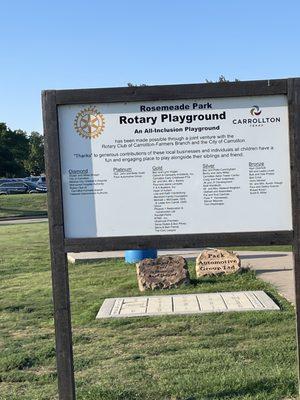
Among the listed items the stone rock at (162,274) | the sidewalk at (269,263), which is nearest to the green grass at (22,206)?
the sidewalk at (269,263)

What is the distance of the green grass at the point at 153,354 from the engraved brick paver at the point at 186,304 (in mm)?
191

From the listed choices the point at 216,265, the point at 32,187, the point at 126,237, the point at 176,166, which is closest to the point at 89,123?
the point at 176,166

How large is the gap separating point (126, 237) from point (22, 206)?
1378 inches

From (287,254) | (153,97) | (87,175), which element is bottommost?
(287,254)

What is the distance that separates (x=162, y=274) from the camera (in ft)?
26.5

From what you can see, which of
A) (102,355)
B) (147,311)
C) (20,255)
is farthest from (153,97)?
(20,255)

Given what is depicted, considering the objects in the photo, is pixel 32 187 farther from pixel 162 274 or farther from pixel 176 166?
pixel 176 166

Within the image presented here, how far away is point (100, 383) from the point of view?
4.35 m

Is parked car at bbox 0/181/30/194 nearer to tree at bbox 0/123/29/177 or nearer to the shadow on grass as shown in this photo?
tree at bbox 0/123/29/177

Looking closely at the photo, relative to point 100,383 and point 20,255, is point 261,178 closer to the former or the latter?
point 100,383

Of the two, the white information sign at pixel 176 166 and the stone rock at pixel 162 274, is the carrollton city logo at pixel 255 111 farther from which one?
the stone rock at pixel 162 274

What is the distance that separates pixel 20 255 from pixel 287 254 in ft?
18.9

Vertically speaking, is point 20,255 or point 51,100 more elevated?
point 51,100

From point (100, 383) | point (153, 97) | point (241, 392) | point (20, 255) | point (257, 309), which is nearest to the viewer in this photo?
point (153, 97)
